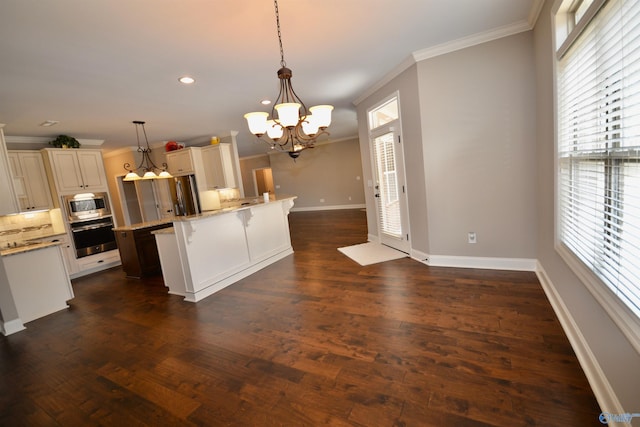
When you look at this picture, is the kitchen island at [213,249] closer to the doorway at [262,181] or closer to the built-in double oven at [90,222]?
the built-in double oven at [90,222]

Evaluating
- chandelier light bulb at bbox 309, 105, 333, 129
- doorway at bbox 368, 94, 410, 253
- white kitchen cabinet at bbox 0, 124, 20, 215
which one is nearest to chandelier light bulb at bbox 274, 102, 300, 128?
chandelier light bulb at bbox 309, 105, 333, 129

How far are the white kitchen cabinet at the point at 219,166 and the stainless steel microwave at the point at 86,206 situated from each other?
199cm

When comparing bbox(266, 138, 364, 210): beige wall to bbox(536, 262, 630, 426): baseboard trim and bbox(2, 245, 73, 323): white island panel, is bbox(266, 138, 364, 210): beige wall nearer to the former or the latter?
bbox(536, 262, 630, 426): baseboard trim

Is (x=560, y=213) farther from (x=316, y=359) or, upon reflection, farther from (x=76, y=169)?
(x=76, y=169)

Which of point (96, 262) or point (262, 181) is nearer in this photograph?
point (96, 262)

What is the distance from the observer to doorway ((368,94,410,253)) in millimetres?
3965

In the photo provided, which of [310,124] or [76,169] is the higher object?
[76,169]

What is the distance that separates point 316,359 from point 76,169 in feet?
18.9

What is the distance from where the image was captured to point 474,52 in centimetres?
303

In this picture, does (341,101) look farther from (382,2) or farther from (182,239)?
(182,239)

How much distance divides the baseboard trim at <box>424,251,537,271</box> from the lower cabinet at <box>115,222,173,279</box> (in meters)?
4.33

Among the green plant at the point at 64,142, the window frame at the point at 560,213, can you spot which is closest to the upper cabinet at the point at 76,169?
the green plant at the point at 64,142

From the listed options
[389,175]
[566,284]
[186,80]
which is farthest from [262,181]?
[566,284]

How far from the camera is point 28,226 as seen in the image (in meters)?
4.69
